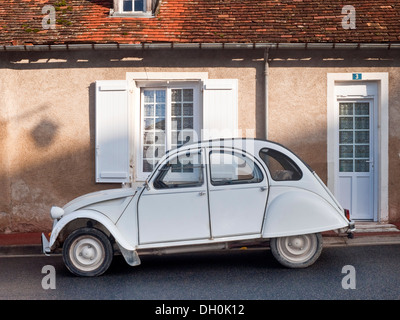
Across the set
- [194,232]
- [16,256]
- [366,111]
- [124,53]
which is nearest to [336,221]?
[194,232]

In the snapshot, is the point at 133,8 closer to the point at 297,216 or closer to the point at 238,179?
the point at 238,179

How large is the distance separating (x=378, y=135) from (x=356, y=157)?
23.8 inches

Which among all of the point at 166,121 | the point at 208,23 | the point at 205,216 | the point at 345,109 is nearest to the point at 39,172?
the point at 166,121

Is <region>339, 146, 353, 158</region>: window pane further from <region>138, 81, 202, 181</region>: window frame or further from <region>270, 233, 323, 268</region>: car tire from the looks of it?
<region>270, 233, 323, 268</region>: car tire

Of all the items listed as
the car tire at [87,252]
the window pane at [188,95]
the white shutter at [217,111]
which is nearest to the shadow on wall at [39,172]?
the window pane at [188,95]

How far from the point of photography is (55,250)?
22.5ft

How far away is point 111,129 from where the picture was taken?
10.3m

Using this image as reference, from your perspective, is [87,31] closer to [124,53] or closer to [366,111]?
[124,53]

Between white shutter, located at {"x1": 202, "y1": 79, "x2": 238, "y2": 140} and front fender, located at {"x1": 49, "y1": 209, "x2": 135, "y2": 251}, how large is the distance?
406 centimetres

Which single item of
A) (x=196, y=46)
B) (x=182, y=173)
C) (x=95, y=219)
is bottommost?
(x=95, y=219)

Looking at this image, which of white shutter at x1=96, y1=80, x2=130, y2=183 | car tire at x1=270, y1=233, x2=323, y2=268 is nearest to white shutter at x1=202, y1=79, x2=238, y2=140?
white shutter at x1=96, y1=80, x2=130, y2=183

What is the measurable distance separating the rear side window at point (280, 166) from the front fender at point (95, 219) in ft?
6.73

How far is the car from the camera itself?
6.60m

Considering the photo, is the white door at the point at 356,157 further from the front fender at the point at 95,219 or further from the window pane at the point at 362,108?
the front fender at the point at 95,219
